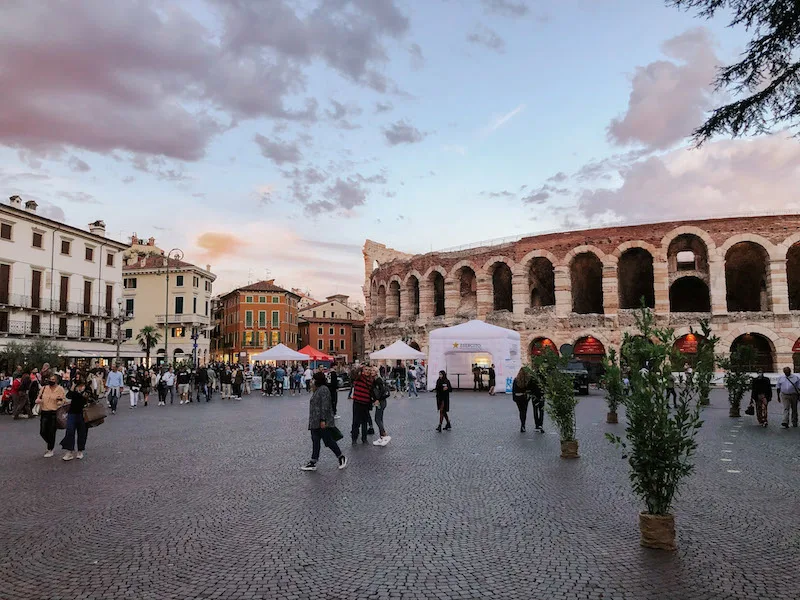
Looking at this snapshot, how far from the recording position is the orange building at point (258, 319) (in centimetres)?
7644

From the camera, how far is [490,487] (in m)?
7.85

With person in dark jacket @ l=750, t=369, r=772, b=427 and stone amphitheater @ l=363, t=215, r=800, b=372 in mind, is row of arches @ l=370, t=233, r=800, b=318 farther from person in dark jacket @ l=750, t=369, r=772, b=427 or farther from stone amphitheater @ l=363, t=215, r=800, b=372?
person in dark jacket @ l=750, t=369, r=772, b=427

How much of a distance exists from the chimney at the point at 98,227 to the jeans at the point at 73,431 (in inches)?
1712

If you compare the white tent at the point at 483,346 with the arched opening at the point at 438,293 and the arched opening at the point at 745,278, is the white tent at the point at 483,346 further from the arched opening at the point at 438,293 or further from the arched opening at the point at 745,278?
the arched opening at the point at 745,278

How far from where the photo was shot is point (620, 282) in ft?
142

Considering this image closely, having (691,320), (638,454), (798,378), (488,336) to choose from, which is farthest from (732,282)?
(638,454)

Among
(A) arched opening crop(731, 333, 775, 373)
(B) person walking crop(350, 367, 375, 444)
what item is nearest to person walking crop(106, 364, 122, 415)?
(B) person walking crop(350, 367, 375, 444)

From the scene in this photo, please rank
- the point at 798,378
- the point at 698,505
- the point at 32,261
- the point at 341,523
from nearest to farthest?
1. the point at 341,523
2. the point at 698,505
3. the point at 798,378
4. the point at 32,261

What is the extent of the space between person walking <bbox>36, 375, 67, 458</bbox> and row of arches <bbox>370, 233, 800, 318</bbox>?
31.7 metres

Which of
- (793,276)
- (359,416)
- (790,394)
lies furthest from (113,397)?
(793,276)

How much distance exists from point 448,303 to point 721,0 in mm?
34295

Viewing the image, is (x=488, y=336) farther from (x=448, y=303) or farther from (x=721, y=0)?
(x=721, y=0)

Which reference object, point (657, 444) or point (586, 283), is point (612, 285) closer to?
Answer: point (586, 283)

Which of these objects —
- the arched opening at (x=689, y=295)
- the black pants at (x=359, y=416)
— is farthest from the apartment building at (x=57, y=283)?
the arched opening at (x=689, y=295)
